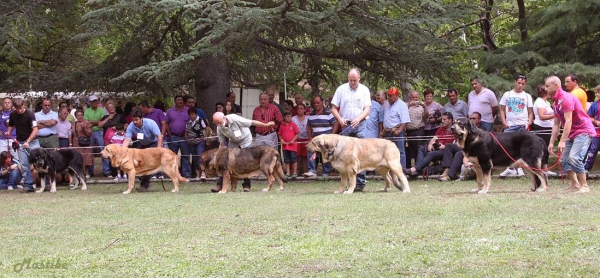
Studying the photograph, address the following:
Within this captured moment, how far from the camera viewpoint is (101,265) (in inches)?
300

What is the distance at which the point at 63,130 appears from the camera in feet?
64.7

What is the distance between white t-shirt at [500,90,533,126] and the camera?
1603 cm

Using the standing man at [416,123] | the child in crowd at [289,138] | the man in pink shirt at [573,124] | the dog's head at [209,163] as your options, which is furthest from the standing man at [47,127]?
the man in pink shirt at [573,124]

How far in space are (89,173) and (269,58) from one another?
233 inches

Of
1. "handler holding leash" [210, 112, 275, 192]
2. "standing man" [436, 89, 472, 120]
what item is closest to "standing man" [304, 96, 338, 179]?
"standing man" [436, 89, 472, 120]

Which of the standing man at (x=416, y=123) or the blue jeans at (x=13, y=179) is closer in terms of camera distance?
the standing man at (x=416, y=123)

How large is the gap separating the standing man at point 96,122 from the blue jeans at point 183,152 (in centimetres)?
230

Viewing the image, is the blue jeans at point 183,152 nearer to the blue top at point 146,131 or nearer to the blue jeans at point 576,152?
the blue top at point 146,131

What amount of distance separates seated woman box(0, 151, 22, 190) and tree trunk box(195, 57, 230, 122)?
4997 mm

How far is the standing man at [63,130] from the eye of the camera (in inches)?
774

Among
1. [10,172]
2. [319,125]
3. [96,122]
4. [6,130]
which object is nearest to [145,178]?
[10,172]

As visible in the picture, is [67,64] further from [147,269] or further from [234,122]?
[147,269]

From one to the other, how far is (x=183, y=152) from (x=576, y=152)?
9.79 m

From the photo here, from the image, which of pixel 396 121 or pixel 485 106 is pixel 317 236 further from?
pixel 485 106
